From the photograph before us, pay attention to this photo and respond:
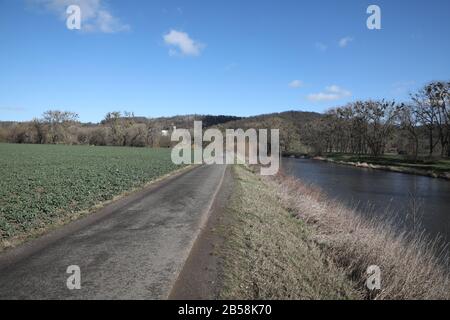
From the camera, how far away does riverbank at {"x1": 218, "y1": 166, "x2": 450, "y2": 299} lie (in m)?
6.99

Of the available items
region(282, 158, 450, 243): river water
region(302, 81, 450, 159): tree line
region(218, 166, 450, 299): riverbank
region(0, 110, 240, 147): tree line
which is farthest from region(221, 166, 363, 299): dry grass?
region(0, 110, 240, 147): tree line

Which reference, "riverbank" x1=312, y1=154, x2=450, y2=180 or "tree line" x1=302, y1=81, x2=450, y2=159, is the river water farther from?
"tree line" x1=302, y1=81, x2=450, y2=159

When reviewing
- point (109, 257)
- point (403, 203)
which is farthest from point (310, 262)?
point (403, 203)

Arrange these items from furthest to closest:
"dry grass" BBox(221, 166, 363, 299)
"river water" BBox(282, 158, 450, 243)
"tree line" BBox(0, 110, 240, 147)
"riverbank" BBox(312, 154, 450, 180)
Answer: "tree line" BBox(0, 110, 240, 147) → "riverbank" BBox(312, 154, 450, 180) → "river water" BBox(282, 158, 450, 243) → "dry grass" BBox(221, 166, 363, 299)

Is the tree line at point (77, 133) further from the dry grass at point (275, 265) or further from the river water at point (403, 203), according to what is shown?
the dry grass at point (275, 265)

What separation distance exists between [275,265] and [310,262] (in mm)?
1010

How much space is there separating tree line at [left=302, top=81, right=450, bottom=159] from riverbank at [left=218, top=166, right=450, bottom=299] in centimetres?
5998

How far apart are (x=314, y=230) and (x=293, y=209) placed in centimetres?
364

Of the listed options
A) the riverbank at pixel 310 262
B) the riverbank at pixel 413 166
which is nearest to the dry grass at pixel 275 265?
the riverbank at pixel 310 262

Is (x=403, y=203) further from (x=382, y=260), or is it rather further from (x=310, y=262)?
(x=310, y=262)

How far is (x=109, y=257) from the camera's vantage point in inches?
332

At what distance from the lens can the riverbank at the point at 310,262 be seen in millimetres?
6992

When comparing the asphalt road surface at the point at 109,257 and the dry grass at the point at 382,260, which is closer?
the asphalt road surface at the point at 109,257

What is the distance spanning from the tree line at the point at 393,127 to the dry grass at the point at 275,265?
61658 millimetres
